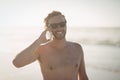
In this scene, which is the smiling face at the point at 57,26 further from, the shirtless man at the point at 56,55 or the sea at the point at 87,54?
the sea at the point at 87,54

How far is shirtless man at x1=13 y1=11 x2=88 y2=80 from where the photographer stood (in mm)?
2250

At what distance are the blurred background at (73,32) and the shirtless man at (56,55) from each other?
12.4ft

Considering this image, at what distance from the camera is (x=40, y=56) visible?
235cm

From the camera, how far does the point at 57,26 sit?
7.53ft

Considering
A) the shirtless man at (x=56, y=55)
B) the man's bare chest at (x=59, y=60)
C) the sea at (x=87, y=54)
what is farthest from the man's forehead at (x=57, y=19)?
the sea at (x=87, y=54)

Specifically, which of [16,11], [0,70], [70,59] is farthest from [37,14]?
[70,59]

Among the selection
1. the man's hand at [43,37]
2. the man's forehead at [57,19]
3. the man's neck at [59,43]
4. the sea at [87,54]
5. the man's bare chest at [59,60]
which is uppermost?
the man's forehead at [57,19]

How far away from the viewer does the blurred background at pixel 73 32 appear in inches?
280

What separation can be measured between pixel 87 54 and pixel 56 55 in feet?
→ 21.9

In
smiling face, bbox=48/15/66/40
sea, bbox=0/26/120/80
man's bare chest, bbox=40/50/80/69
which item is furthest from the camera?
sea, bbox=0/26/120/80

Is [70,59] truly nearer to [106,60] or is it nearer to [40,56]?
[40,56]

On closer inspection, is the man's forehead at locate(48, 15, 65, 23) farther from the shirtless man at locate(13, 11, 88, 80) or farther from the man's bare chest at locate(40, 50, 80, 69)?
the man's bare chest at locate(40, 50, 80, 69)

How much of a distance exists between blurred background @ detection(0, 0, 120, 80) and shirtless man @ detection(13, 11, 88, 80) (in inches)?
149

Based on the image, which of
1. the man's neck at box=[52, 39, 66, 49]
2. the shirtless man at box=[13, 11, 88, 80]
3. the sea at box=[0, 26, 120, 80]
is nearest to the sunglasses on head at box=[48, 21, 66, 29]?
the shirtless man at box=[13, 11, 88, 80]
